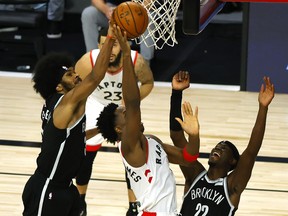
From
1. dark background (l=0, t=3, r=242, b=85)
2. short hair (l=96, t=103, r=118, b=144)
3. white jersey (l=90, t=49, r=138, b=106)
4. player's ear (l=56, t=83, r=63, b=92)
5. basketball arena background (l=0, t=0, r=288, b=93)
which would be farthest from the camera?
dark background (l=0, t=3, r=242, b=85)

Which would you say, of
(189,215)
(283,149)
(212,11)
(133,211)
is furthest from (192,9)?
(283,149)

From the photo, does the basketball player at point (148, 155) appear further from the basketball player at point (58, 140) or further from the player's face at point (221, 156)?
the basketball player at point (58, 140)

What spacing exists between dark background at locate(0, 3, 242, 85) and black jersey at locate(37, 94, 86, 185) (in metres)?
5.30

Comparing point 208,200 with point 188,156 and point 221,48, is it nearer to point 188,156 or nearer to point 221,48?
point 188,156

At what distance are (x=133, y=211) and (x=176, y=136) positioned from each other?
1.03 m

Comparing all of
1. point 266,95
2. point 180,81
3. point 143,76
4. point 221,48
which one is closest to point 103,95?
point 143,76

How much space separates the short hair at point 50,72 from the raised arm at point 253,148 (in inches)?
50.4

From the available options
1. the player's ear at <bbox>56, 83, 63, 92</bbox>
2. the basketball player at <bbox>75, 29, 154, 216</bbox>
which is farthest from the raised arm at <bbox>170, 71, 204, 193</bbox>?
the basketball player at <bbox>75, 29, 154, 216</bbox>

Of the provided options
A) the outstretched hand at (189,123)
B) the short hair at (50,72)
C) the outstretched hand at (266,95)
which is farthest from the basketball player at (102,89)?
the outstretched hand at (266,95)

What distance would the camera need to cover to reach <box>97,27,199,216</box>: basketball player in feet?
14.6

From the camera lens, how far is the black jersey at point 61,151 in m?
4.82

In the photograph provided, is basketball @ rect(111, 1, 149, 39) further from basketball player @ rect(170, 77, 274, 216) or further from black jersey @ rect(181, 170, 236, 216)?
black jersey @ rect(181, 170, 236, 216)

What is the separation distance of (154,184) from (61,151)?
0.65 metres

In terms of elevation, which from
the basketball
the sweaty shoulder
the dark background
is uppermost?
the basketball
